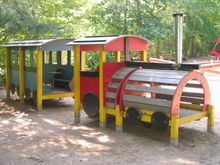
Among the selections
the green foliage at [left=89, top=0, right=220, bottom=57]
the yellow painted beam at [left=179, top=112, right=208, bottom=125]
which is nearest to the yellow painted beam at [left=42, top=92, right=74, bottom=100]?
the yellow painted beam at [left=179, top=112, right=208, bottom=125]

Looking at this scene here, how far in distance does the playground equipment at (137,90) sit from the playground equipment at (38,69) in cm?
207

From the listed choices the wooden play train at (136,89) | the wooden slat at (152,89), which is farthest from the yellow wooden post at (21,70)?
the wooden slat at (152,89)

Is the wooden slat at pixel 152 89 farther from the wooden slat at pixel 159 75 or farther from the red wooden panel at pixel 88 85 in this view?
the red wooden panel at pixel 88 85

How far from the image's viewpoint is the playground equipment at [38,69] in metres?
9.41

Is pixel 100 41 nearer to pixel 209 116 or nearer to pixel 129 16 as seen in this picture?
pixel 209 116

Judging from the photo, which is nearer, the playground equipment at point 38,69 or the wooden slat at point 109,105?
the wooden slat at point 109,105

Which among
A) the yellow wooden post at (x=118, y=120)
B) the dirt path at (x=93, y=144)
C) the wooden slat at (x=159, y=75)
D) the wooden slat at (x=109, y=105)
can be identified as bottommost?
the dirt path at (x=93, y=144)

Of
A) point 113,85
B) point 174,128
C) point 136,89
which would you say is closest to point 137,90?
point 136,89

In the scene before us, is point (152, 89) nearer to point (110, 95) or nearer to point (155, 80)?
point (155, 80)

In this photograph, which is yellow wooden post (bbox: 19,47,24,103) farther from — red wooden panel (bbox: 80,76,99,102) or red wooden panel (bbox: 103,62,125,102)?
red wooden panel (bbox: 103,62,125,102)

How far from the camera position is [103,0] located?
1609cm

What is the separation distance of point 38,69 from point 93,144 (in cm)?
382

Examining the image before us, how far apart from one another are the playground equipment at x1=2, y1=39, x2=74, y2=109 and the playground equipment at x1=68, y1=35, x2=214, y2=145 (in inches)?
81.5

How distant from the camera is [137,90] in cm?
647
